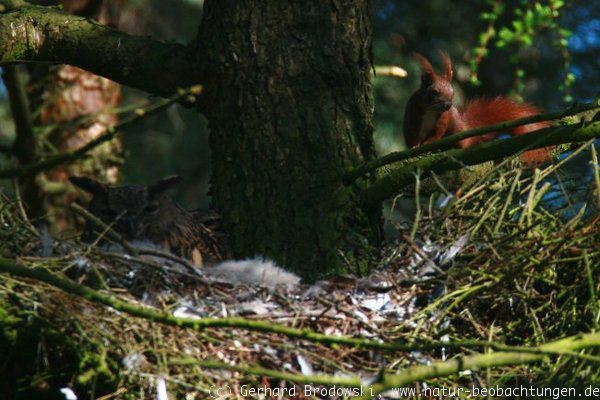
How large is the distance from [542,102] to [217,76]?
16.8 feet

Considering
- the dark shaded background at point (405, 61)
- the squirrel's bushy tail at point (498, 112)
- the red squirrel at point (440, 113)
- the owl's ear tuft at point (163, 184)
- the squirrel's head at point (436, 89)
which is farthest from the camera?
the dark shaded background at point (405, 61)

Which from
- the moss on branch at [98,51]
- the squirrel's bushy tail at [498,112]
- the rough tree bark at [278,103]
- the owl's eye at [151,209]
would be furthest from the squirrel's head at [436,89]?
the moss on branch at [98,51]

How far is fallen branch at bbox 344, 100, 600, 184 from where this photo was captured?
3465 mm

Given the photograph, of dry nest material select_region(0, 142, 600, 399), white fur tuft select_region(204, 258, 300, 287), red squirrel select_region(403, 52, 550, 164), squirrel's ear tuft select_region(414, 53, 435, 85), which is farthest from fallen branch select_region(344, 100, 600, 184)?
squirrel's ear tuft select_region(414, 53, 435, 85)

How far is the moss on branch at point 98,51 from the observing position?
4.20 meters

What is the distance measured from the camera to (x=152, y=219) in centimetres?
461

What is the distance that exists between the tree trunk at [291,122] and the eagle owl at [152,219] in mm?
181

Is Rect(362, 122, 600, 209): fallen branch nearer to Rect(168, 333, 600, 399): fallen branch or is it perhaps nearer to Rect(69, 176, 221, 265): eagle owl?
Rect(69, 176, 221, 265): eagle owl

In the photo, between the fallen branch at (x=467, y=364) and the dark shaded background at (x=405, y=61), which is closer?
the fallen branch at (x=467, y=364)

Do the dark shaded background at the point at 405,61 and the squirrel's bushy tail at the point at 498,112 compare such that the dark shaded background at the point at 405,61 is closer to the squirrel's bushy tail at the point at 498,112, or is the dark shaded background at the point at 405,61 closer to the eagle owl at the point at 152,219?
the squirrel's bushy tail at the point at 498,112

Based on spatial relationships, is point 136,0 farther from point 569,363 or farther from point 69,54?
point 569,363

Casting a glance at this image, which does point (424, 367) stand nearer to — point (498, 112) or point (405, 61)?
point (498, 112)

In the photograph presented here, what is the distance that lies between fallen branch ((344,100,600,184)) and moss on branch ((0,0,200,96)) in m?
0.74

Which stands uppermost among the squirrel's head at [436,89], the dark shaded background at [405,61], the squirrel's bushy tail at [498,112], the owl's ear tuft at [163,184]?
the dark shaded background at [405,61]
